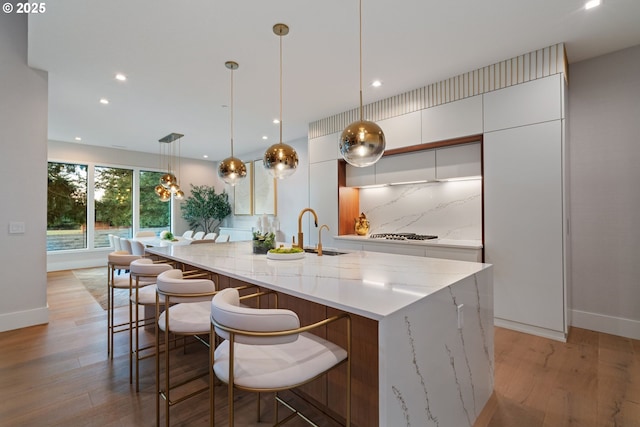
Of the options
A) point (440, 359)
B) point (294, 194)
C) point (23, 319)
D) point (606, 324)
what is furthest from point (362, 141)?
point (294, 194)

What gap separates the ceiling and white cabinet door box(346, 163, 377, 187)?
981 millimetres

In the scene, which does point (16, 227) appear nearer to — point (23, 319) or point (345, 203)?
point (23, 319)

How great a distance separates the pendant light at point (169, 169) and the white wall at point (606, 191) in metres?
5.99

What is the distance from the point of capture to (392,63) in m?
3.17

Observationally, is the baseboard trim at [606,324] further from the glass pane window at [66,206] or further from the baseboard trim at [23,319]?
the glass pane window at [66,206]

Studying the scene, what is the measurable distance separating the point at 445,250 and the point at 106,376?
3.42 metres

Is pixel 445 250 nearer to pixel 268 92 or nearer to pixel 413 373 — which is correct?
pixel 413 373

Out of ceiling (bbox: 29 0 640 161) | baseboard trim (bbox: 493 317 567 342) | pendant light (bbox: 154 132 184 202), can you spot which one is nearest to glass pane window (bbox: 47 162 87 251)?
pendant light (bbox: 154 132 184 202)

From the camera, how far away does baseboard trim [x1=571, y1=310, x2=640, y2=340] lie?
2895 millimetres

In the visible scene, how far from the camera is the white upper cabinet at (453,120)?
11.0 feet

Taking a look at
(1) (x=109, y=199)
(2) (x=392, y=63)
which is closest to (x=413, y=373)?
(2) (x=392, y=63)

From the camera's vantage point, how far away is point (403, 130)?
3.97 m

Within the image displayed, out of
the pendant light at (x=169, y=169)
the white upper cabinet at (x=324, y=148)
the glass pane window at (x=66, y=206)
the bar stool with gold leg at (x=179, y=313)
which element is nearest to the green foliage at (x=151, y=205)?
the pendant light at (x=169, y=169)

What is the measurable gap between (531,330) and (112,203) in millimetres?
8456
